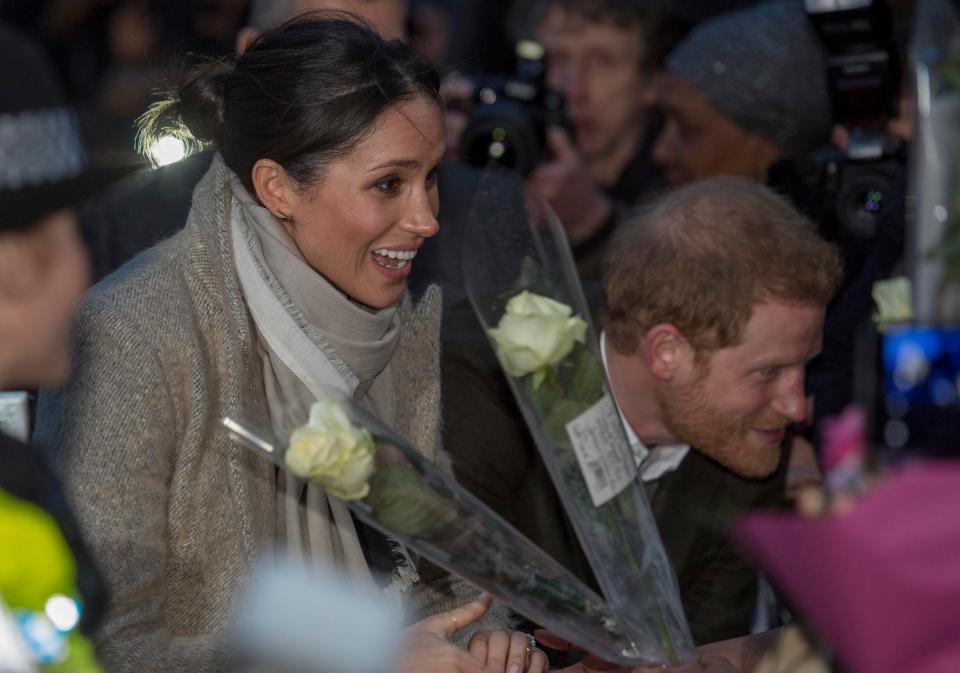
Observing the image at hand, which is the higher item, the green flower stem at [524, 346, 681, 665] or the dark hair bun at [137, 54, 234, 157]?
the dark hair bun at [137, 54, 234, 157]

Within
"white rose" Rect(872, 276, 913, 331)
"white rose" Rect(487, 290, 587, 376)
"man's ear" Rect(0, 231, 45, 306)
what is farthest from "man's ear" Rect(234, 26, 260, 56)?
"man's ear" Rect(0, 231, 45, 306)

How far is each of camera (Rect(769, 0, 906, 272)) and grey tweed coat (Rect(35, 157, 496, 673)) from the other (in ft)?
4.99

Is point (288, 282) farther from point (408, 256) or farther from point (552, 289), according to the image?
point (552, 289)

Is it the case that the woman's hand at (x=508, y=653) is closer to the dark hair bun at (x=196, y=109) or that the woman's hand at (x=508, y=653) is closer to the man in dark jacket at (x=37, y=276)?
the dark hair bun at (x=196, y=109)

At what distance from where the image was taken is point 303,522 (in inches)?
101

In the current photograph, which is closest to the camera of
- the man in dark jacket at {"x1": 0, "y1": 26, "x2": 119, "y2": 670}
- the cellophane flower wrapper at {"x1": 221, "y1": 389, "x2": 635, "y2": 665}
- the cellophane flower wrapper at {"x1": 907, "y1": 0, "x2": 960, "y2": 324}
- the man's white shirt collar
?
the man in dark jacket at {"x1": 0, "y1": 26, "x2": 119, "y2": 670}

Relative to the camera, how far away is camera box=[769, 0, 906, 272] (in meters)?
3.38

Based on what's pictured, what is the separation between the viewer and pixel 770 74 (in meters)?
4.04

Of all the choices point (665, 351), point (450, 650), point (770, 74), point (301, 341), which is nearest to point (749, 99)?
point (770, 74)

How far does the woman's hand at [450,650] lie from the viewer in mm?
2281

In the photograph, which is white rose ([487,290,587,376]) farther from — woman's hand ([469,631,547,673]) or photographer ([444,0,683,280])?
photographer ([444,0,683,280])

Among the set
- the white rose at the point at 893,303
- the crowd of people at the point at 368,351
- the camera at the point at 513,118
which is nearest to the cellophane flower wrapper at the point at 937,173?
the white rose at the point at 893,303

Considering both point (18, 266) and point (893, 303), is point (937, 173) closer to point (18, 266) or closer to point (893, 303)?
point (893, 303)

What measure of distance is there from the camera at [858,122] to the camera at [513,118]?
73 cm
